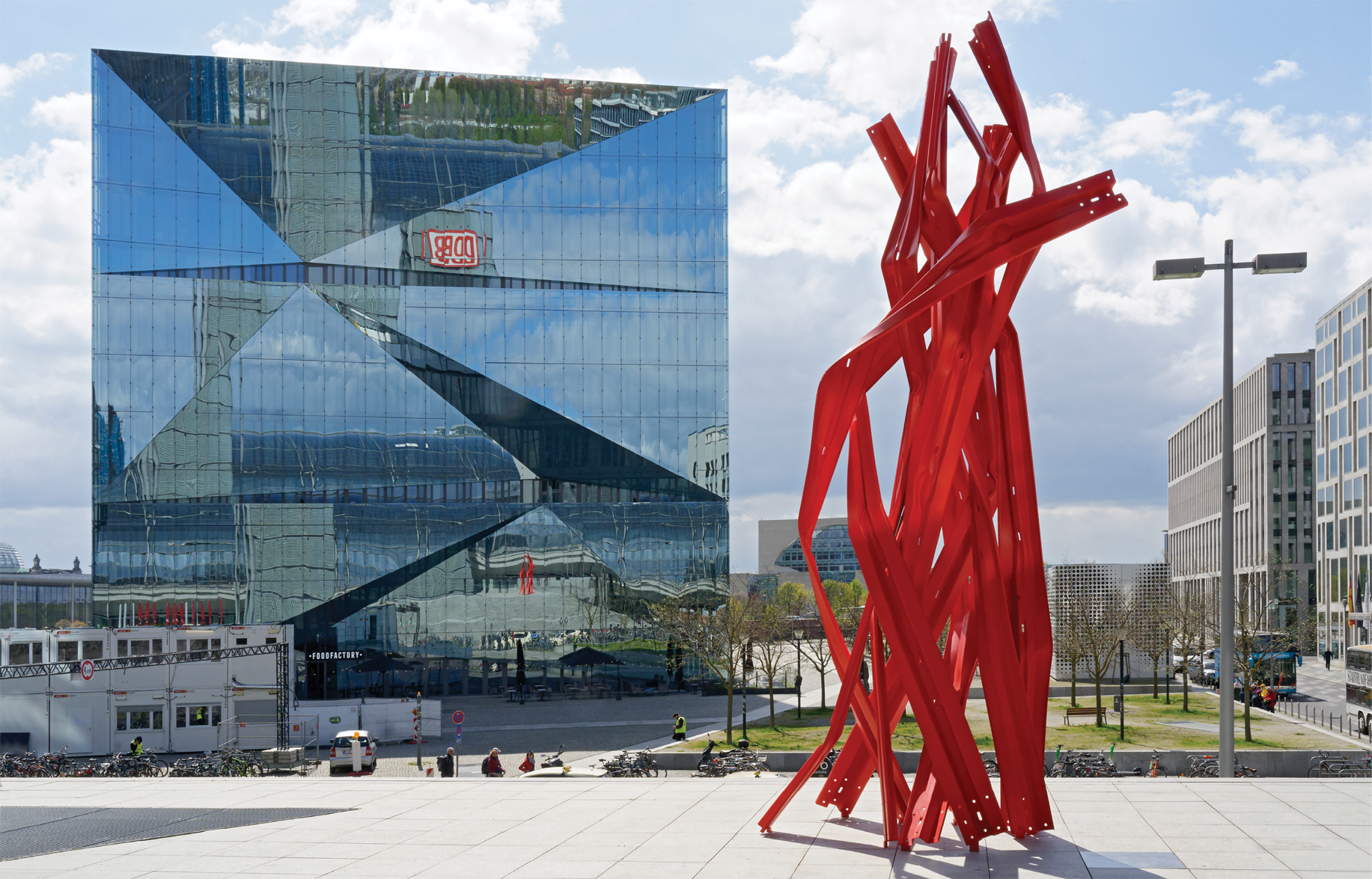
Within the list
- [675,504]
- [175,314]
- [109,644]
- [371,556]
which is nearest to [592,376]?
[675,504]

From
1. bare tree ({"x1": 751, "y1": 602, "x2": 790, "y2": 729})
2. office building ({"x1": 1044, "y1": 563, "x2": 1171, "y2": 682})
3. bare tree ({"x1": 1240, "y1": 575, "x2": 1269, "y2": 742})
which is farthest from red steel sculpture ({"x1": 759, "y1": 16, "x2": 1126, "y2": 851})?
office building ({"x1": 1044, "y1": 563, "x2": 1171, "y2": 682})

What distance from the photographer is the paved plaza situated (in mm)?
10766

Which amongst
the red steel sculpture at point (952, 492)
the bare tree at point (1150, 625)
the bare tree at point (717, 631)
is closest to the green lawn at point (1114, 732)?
the bare tree at point (717, 631)

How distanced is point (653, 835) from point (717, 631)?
30.1m

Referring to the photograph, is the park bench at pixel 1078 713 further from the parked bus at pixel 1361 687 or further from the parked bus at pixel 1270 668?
the parked bus at pixel 1361 687

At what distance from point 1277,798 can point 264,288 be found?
49496 millimetres

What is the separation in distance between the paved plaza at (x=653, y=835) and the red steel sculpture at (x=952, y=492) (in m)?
0.69

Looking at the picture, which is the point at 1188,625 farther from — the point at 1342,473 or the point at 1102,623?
the point at 1342,473

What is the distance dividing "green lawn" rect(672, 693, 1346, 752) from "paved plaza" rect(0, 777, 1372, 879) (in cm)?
1514

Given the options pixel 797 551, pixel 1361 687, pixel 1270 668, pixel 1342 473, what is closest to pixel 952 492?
pixel 1361 687

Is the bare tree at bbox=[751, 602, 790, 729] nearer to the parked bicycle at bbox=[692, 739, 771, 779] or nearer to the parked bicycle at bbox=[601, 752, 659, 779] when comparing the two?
the parked bicycle at bbox=[601, 752, 659, 779]

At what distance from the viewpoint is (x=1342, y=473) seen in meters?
83.9

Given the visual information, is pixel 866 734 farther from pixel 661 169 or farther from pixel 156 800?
pixel 661 169

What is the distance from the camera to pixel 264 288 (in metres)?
54.5
